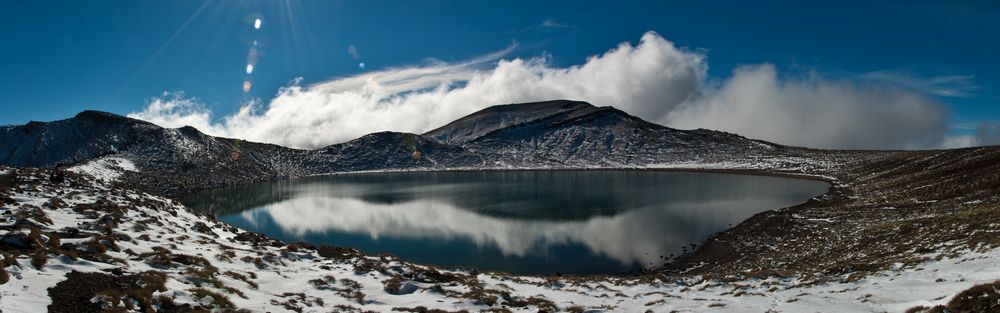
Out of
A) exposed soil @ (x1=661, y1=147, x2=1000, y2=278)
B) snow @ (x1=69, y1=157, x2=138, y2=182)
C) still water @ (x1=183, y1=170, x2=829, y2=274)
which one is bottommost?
still water @ (x1=183, y1=170, x2=829, y2=274)

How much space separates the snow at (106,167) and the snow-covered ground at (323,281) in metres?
107

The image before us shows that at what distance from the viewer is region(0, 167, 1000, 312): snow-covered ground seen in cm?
1734

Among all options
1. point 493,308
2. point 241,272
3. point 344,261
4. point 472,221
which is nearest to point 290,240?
point 472,221

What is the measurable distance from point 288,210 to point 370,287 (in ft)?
245

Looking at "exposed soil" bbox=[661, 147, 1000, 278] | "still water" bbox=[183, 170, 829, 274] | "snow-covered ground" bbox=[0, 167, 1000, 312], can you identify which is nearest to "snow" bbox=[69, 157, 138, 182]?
"still water" bbox=[183, 170, 829, 274]

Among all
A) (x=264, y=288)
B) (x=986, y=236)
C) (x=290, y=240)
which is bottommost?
(x=290, y=240)

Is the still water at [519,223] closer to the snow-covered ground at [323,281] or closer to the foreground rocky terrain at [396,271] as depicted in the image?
the foreground rocky terrain at [396,271]

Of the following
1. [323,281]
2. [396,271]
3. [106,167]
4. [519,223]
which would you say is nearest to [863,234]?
[396,271]

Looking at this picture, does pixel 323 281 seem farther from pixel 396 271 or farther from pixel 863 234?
pixel 863 234

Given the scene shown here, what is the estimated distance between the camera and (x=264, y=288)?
21.6m

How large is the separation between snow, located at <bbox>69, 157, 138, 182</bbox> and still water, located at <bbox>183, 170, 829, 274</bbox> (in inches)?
1350

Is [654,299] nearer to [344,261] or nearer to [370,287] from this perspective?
[370,287]

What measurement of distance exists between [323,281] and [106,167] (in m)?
160

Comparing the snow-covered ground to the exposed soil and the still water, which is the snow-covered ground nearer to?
the exposed soil
